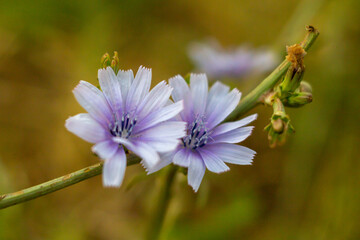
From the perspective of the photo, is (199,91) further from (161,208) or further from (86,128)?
(161,208)

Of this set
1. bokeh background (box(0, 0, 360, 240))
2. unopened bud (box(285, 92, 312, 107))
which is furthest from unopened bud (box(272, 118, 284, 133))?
bokeh background (box(0, 0, 360, 240))

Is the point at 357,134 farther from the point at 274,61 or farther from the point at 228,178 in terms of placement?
the point at 228,178

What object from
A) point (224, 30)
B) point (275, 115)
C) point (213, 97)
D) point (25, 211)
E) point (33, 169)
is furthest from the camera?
point (224, 30)

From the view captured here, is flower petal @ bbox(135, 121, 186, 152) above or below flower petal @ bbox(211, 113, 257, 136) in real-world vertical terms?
below

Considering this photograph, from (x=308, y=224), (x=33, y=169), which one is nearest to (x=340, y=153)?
(x=308, y=224)

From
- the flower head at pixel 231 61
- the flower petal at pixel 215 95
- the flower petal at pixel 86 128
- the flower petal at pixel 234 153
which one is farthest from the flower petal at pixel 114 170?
the flower head at pixel 231 61

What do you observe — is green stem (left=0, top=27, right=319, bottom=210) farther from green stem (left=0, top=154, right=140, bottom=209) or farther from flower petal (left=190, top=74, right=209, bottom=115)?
flower petal (left=190, top=74, right=209, bottom=115)
